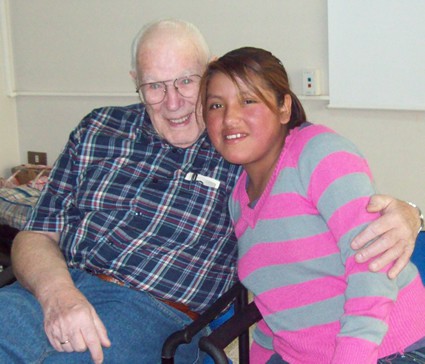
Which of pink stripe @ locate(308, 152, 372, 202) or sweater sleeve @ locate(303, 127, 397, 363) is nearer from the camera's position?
sweater sleeve @ locate(303, 127, 397, 363)

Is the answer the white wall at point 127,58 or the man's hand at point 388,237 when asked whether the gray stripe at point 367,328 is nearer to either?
the man's hand at point 388,237

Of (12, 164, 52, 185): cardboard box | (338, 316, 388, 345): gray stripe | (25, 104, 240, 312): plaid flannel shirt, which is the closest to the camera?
(338, 316, 388, 345): gray stripe

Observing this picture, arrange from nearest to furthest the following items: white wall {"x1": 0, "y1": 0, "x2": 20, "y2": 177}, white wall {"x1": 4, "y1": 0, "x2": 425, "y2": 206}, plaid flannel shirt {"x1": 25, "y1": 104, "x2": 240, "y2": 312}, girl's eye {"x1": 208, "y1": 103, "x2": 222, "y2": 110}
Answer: girl's eye {"x1": 208, "y1": 103, "x2": 222, "y2": 110}, plaid flannel shirt {"x1": 25, "y1": 104, "x2": 240, "y2": 312}, white wall {"x1": 4, "y1": 0, "x2": 425, "y2": 206}, white wall {"x1": 0, "y1": 0, "x2": 20, "y2": 177}

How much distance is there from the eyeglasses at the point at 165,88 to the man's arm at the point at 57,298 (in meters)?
0.50

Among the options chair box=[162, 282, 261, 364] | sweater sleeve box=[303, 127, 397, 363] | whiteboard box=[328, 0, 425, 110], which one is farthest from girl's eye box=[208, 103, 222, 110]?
whiteboard box=[328, 0, 425, 110]

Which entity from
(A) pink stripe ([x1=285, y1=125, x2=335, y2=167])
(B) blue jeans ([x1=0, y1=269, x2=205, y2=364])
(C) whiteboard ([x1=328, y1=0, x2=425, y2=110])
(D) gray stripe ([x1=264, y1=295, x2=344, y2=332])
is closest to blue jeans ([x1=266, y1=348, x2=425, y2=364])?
(D) gray stripe ([x1=264, y1=295, x2=344, y2=332])

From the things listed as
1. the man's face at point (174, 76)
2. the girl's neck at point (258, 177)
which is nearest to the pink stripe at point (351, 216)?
the girl's neck at point (258, 177)

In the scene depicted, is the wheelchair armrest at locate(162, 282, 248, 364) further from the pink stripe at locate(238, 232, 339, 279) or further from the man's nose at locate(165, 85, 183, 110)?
the man's nose at locate(165, 85, 183, 110)

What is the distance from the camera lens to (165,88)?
169 centimetres

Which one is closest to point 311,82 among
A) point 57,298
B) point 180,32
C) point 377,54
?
point 377,54

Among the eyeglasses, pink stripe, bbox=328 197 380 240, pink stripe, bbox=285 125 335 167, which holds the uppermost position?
the eyeglasses

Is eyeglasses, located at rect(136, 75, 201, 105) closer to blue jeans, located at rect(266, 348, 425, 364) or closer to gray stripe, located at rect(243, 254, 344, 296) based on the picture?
gray stripe, located at rect(243, 254, 344, 296)

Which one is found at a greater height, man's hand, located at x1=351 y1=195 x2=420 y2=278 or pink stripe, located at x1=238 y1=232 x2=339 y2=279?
man's hand, located at x1=351 y1=195 x2=420 y2=278

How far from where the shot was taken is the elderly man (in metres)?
1.54
